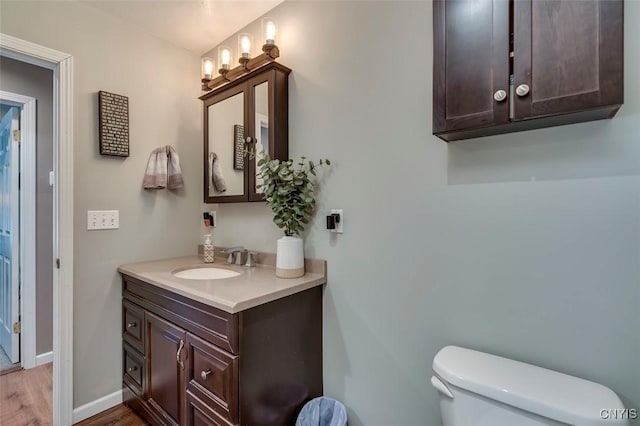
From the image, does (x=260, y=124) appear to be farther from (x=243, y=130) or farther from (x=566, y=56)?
(x=566, y=56)

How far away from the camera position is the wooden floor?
1.71 meters

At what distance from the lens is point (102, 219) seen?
1.82 meters

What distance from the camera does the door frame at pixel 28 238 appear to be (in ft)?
7.61

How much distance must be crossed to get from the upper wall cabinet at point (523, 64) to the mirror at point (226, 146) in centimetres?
122

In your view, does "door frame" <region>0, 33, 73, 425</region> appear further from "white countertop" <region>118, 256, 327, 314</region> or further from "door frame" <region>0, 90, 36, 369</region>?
"door frame" <region>0, 90, 36, 369</region>

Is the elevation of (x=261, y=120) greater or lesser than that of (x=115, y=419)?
greater

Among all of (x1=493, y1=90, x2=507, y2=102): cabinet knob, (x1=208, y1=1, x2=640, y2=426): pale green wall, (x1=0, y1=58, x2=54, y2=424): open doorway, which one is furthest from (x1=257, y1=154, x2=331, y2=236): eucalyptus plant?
(x1=0, y1=58, x2=54, y2=424): open doorway

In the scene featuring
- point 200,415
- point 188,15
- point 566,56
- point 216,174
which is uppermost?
point 188,15

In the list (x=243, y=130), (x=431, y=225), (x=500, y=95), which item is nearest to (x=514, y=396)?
(x=431, y=225)

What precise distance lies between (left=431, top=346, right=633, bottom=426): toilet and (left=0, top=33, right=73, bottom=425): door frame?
1.95m

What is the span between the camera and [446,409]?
977mm

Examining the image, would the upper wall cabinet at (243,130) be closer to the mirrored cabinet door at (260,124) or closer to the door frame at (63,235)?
the mirrored cabinet door at (260,124)

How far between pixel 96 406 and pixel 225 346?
1.30 meters

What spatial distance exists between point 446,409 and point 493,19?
4.11 ft
